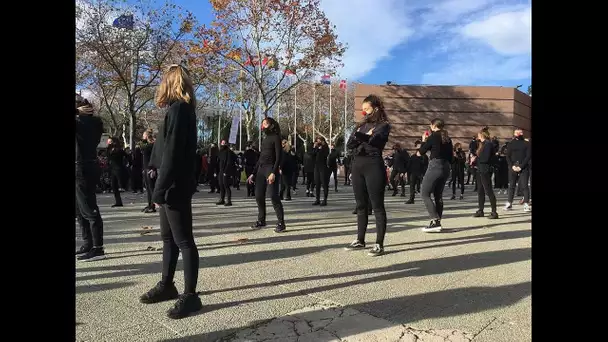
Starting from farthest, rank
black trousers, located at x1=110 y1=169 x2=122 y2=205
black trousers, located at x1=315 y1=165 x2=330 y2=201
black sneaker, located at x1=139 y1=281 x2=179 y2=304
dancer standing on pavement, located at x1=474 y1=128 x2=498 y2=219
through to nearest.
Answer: black trousers, located at x1=315 y1=165 x2=330 y2=201 < black trousers, located at x1=110 y1=169 x2=122 y2=205 < dancer standing on pavement, located at x1=474 y1=128 x2=498 y2=219 < black sneaker, located at x1=139 y1=281 x2=179 y2=304

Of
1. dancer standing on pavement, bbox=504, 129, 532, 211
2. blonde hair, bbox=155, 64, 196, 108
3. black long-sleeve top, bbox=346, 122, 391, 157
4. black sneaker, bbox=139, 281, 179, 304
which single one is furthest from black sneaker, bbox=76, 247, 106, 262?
dancer standing on pavement, bbox=504, 129, 532, 211

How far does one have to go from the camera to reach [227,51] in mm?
22938

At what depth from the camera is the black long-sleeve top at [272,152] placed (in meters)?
6.90

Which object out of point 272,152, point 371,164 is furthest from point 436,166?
point 272,152

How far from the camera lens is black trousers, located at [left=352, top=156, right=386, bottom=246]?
5.33 metres

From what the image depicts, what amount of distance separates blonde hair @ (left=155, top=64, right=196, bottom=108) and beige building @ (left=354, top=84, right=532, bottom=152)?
1199 inches

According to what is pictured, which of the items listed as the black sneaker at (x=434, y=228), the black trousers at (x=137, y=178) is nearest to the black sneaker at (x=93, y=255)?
the black sneaker at (x=434, y=228)

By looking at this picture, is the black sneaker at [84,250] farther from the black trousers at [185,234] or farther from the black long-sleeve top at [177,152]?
the black long-sleeve top at [177,152]

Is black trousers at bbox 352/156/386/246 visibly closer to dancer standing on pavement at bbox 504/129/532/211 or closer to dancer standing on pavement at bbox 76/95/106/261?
dancer standing on pavement at bbox 76/95/106/261

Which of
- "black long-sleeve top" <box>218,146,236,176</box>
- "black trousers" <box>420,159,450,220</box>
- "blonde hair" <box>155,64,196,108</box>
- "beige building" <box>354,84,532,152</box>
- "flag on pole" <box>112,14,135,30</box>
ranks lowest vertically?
"black trousers" <box>420,159,450,220</box>

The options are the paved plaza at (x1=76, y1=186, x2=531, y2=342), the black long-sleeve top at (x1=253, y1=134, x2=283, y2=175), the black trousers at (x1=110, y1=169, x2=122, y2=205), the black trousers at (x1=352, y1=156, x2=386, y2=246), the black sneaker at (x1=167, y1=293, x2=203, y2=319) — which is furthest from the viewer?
the black trousers at (x1=110, y1=169, x2=122, y2=205)

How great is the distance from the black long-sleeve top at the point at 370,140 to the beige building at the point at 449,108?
28349 mm
